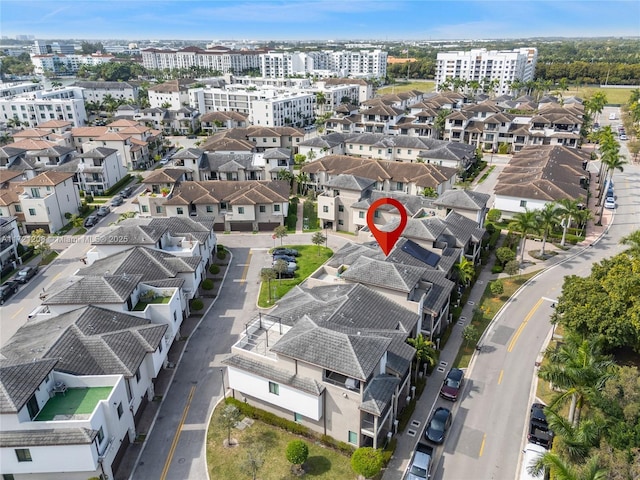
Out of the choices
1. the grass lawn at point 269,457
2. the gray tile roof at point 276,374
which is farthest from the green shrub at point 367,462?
the gray tile roof at point 276,374

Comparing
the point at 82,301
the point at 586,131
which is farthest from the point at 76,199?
the point at 586,131

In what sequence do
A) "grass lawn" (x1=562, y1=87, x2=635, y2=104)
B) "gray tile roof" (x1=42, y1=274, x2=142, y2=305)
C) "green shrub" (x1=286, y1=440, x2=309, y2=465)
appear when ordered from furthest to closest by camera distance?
"grass lawn" (x1=562, y1=87, x2=635, y2=104) < "gray tile roof" (x1=42, y1=274, x2=142, y2=305) < "green shrub" (x1=286, y1=440, x2=309, y2=465)

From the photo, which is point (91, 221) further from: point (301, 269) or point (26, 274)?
point (301, 269)

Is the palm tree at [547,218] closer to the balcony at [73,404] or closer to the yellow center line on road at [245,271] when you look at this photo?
the yellow center line on road at [245,271]

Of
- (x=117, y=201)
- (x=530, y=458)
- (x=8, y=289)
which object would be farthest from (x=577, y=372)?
(x=117, y=201)

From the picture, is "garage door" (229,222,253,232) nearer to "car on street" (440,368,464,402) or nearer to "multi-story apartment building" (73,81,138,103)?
"car on street" (440,368,464,402)

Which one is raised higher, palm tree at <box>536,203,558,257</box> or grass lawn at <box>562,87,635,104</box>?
grass lawn at <box>562,87,635,104</box>

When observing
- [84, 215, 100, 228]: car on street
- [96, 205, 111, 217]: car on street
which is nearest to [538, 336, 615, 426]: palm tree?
[84, 215, 100, 228]: car on street
